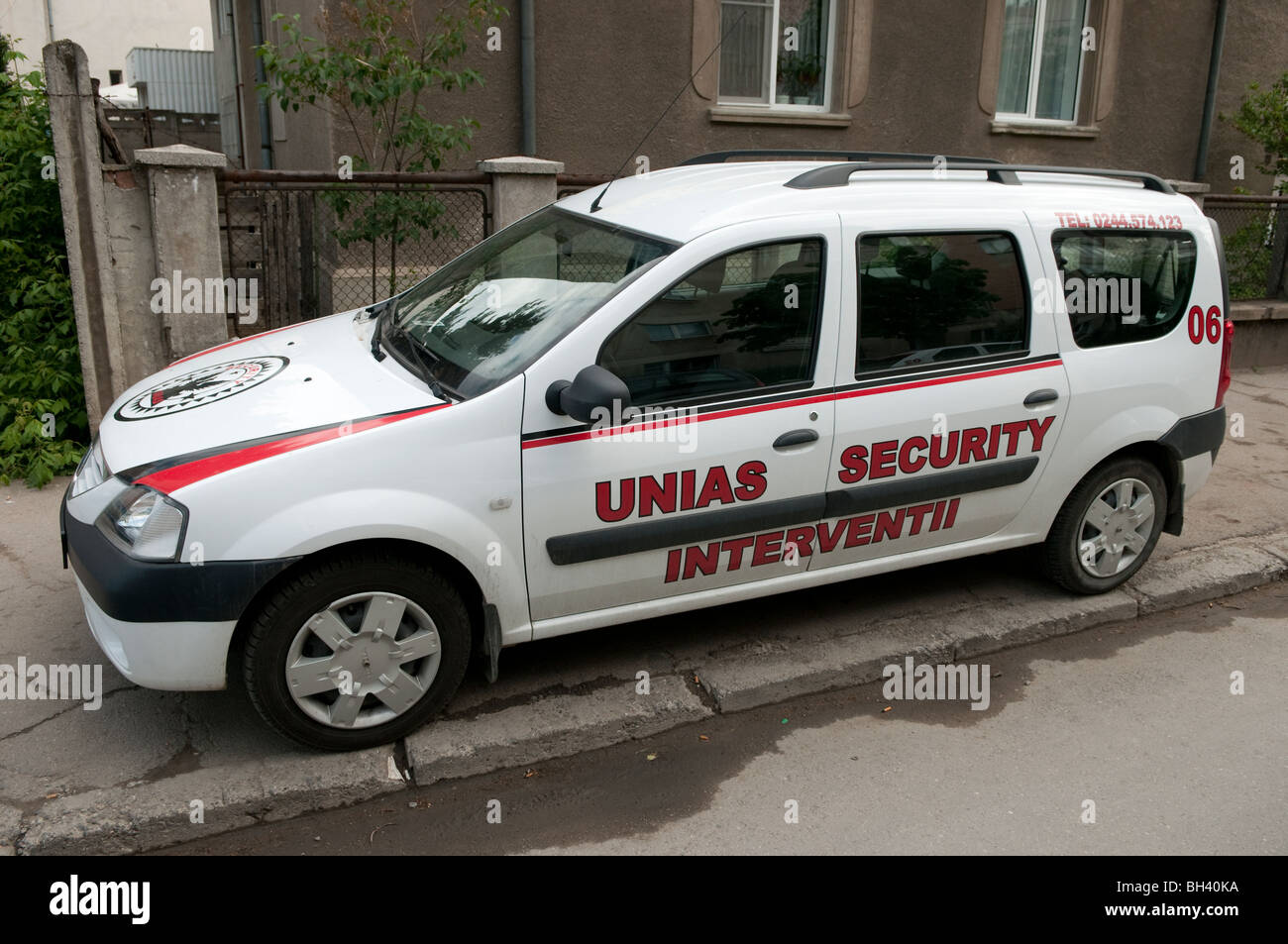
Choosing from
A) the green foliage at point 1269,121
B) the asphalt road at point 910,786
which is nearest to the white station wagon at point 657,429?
the asphalt road at point 910,786

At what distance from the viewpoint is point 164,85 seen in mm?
16734

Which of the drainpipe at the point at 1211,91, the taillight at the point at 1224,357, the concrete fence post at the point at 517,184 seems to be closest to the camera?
the taillight at the point at 1224,357

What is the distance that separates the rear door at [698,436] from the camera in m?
3.53

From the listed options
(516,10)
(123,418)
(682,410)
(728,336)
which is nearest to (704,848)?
(682,410)

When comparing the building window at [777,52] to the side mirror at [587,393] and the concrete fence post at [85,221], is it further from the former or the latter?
the side mirror at [587,393]

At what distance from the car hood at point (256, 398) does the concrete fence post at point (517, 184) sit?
288cm

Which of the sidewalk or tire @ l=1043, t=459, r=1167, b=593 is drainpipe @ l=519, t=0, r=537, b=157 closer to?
the sidewalk

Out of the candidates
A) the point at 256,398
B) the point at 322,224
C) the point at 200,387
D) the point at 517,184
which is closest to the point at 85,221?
the point at 322,224

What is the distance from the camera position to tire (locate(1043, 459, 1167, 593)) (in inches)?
183

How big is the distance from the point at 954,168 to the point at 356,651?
10.1 feet

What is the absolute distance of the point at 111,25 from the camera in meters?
22.4

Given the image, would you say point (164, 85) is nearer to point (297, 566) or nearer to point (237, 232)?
point (237, 232)

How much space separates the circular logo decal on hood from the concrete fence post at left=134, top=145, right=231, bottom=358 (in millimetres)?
2426

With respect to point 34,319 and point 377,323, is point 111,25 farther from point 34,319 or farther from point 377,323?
point 377,323
